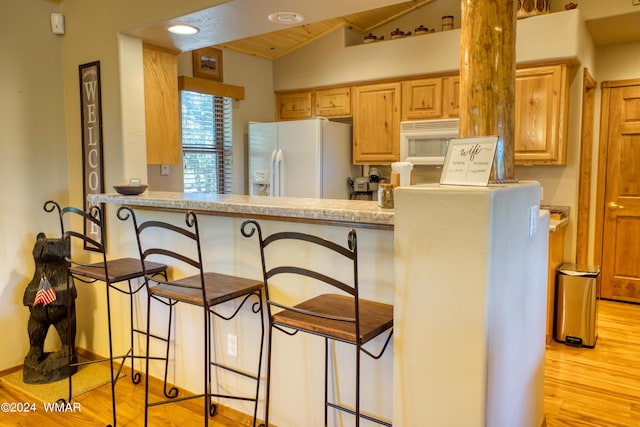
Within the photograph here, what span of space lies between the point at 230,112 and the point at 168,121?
1370 mm

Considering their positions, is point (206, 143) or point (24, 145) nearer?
point (24, 145)

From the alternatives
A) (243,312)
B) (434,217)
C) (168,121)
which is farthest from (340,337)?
(168,121)

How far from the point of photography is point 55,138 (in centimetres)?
299

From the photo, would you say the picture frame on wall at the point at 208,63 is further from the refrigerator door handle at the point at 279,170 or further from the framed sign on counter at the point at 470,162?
the framed sign on counter at the point at 470,162

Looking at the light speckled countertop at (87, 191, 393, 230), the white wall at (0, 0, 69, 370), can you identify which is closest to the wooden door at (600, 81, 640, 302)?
the light speckled countertop at (87, 191, 393, 230)

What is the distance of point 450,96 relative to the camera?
12.9 ft

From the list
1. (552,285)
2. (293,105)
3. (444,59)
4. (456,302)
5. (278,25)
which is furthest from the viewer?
(293,105)

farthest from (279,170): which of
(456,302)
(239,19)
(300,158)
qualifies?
(456,302)

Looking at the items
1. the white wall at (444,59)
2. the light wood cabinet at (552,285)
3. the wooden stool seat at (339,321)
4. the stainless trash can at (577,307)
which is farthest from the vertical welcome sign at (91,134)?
the stainless trash can at (577,307)

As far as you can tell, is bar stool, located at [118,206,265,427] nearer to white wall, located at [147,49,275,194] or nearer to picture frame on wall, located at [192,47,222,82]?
picture frame on wall, located at [192,47,222,82]

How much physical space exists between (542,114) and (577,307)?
1476 mm

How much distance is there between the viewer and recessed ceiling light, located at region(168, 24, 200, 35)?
8.37ft

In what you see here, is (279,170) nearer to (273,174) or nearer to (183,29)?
(273,174)

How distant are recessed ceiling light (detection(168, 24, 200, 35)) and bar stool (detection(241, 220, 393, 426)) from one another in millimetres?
1226
